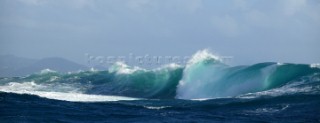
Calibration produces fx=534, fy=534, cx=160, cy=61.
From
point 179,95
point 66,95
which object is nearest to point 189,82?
point 179,95

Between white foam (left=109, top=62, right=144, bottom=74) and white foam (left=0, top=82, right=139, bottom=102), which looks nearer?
white foam (left=0, top=82, right=139, bottom=102)

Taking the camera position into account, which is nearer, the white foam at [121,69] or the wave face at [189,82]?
the wave face at [189,82]

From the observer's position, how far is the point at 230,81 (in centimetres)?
4059

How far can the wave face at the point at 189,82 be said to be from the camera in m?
35.4

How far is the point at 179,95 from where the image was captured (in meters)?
41.3

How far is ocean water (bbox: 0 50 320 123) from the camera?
2075cm

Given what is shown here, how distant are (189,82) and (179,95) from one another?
225cm

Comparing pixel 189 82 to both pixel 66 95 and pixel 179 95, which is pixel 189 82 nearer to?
pixel 179 95

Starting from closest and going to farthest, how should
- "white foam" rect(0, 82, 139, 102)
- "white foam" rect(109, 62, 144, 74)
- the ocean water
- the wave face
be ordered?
1. the ocean water
2. "white foam" rect(0, 82, 139, 102)
3. the wave face
4. "white foam" rect(109, 62, 144, 74)

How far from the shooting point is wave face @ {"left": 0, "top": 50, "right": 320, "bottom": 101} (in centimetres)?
3541

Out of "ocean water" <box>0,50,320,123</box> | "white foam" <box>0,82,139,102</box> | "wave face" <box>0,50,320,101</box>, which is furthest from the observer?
"wave face" <box>0,50,320,101</box>

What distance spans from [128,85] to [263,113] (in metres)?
26.8

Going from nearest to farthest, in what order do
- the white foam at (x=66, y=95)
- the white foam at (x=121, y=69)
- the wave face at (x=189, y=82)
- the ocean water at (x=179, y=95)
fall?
the ocean water at (x=179, y=95) < the white foam at (x=66, y=95) < the wave face at (x=189, y=82) < the white foam at (x=121, y=69)

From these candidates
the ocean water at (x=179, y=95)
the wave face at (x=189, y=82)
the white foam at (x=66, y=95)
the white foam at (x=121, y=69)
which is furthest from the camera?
the white foam at (x=121, y=69)
